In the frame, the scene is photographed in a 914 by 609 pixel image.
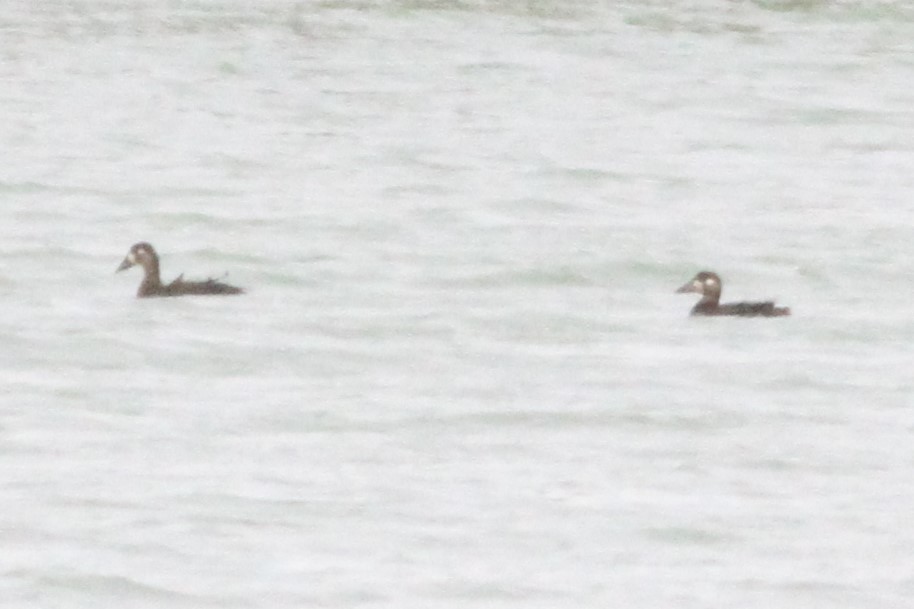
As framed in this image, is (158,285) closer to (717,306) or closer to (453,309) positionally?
(453,309)

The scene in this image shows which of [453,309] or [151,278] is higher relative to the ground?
[151,278]

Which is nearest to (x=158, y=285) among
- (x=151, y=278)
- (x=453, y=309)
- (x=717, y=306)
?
(x=151, y=278)

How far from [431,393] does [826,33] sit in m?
16.4

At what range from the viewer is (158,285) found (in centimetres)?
1680

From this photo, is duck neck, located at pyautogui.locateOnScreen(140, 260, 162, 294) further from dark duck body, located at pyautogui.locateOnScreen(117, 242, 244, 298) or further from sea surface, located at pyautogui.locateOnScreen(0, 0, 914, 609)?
sea surface, located at pyautogui.locateOnScreen(0, 0, 914, 609)

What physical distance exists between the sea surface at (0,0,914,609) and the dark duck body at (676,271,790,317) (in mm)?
67

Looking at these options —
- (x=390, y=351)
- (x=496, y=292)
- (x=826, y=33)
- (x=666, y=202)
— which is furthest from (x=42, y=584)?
(x=826, y=33)

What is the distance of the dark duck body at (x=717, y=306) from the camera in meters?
16.2

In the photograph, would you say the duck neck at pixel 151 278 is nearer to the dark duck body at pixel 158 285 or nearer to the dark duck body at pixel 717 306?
the dark duck body at pixel 158 285

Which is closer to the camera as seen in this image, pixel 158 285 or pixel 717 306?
pixel 717 306

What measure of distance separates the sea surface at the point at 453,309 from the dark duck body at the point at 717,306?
0.07 metres

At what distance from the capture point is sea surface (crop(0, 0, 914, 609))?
11180 millimetres

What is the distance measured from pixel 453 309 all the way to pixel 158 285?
141cm

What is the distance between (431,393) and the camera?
1420cm
